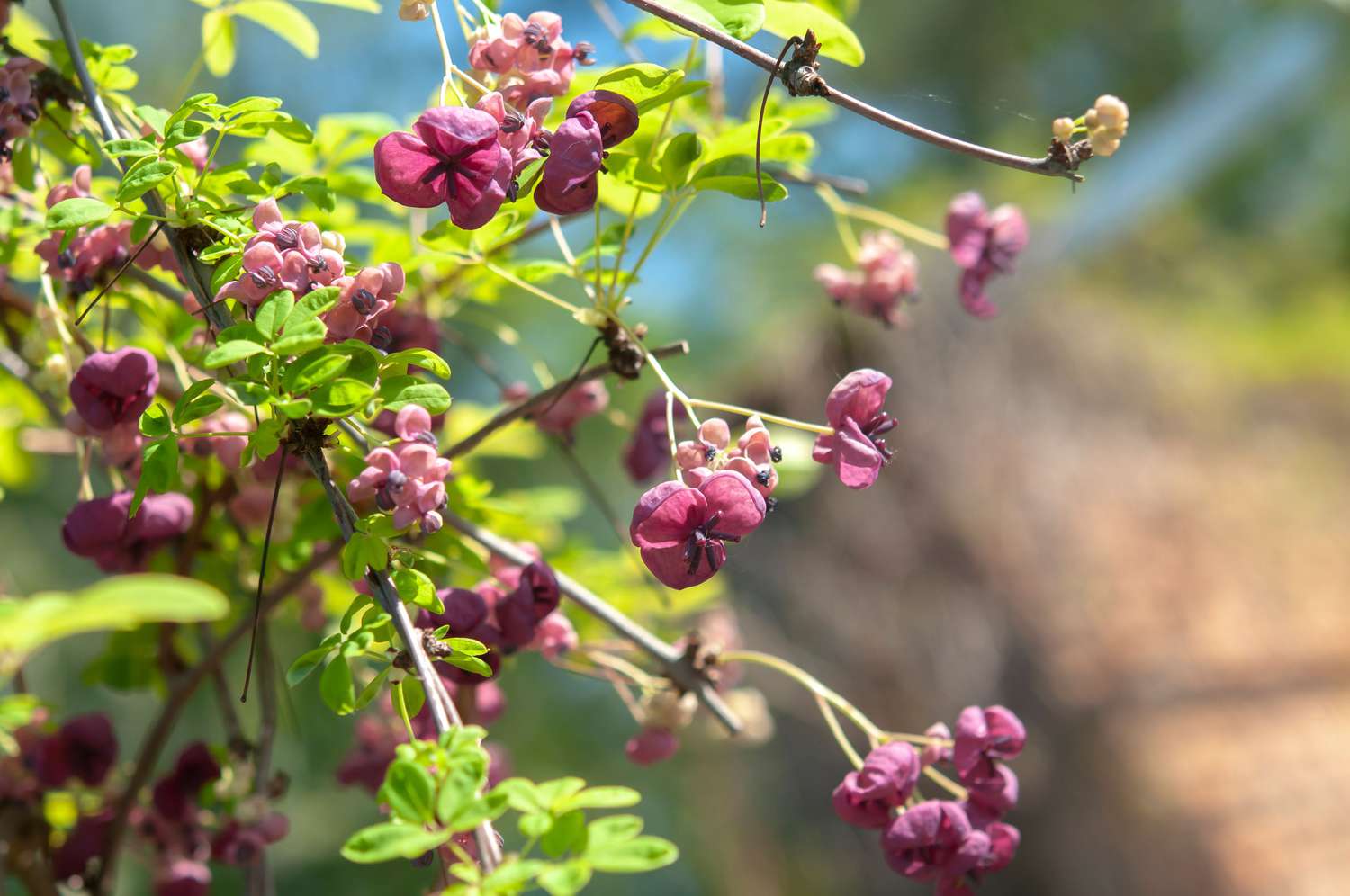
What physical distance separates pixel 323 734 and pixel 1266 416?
297 cm

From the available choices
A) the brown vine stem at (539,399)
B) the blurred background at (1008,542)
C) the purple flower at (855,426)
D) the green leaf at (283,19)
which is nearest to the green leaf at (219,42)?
the green leaf at (283,19)

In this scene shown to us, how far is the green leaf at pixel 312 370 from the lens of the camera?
0.29 metres

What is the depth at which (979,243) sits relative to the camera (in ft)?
1.63

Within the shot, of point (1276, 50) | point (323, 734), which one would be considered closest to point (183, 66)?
point (323, 734)

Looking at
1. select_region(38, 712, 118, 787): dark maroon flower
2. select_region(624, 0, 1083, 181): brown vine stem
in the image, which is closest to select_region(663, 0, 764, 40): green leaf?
select_region(624, 0, 1083, 181): brown vine stem

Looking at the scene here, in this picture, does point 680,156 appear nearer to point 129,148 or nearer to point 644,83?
point 644,83

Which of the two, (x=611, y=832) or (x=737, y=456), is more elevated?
(x=737, y=456)

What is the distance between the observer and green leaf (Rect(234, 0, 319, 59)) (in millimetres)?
472

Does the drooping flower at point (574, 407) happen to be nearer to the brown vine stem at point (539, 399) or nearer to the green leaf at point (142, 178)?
the brown vine stem at point (539, 399)

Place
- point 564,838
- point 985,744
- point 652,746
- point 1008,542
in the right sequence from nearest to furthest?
1. point 564,838
2. point 985,744
3. point 652,746
4. point 1008,542

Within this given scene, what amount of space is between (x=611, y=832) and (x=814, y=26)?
0.27 m

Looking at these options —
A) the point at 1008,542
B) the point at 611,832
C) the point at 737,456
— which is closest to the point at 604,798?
the point at 611,832

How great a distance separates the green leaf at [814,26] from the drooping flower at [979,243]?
0.42ft

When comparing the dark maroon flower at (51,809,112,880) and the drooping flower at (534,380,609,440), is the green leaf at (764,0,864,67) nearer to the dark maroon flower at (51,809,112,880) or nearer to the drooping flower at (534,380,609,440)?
the drooping flower at (534,380,609,440)
